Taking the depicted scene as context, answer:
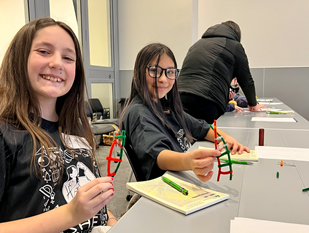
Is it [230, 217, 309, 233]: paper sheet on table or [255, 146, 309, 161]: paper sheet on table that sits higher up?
[230, 217, 309, 233]: paper sheet on table

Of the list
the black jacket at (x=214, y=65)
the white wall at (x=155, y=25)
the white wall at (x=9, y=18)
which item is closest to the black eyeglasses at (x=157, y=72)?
the black jacket at (x=214, y=65)

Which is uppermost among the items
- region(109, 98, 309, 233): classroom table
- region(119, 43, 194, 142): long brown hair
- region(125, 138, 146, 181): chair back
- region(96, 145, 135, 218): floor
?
region(119, 43, 194, 142): long brown hair

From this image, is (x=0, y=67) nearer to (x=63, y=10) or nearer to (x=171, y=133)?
(x=171, y=133)

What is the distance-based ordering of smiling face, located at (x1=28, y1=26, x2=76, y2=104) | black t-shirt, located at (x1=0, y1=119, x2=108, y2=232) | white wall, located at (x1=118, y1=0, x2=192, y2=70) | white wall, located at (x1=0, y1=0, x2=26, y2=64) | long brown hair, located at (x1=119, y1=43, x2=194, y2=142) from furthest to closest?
1. white wall, located at (x1=118, y1=0, x2=192, y2=70)
2. white wall, located at (x1=0, y1=0, x2=26, y2=64)
3. long brown hair, located at (x1=119, y1=43, x2=194, y2=142)
4. smiling face, located at (x1=28, y1=26, x2=76, y2=104)
5. black t-shirt, located at (x1=0, y1=119, x2=108, y2=232)

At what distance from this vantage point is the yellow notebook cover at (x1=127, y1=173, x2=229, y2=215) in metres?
0.59

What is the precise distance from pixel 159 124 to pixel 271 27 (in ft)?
11.5

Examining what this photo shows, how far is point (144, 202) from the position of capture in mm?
620

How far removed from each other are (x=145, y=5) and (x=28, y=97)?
3.76m

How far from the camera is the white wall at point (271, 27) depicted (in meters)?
3.79

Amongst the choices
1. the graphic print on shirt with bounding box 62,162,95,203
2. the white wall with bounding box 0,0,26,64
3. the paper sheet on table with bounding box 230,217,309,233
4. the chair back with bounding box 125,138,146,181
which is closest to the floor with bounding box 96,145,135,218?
the chair back with bounding box 125,138,146,181

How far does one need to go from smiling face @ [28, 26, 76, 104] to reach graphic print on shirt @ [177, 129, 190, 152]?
583mm

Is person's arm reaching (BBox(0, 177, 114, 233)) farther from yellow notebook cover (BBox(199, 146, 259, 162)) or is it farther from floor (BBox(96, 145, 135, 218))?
floor (BBox(96, 145, 135, 218))

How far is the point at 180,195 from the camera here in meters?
0.65

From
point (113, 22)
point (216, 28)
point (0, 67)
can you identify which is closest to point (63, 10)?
point (113, 22)
